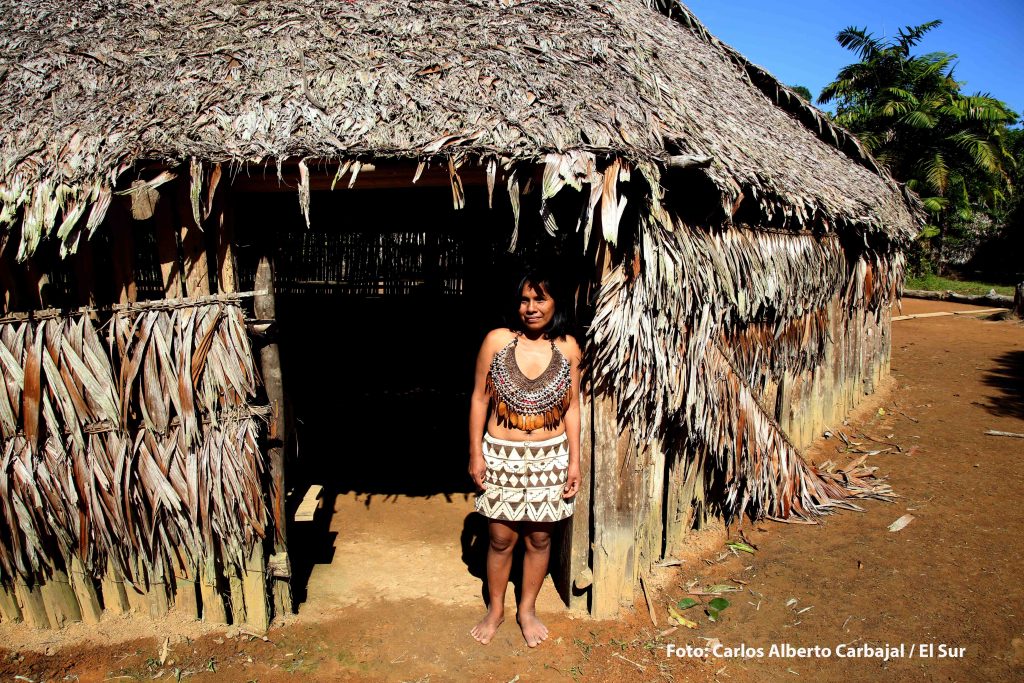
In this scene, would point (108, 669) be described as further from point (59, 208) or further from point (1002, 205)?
point (1002, 205)

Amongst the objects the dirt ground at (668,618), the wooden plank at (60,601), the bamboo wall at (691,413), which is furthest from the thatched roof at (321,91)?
the dirt ground at (668,618)

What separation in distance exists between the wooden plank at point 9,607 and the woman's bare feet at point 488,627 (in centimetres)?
241

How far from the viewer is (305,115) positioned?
286cm

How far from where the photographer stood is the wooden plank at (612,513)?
321 cm

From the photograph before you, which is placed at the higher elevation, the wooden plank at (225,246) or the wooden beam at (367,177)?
the wooden beam at (367,177)

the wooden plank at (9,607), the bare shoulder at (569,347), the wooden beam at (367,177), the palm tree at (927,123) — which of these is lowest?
the wooden plank at (9,607)

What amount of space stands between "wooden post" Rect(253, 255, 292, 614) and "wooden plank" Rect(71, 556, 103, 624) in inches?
35.9

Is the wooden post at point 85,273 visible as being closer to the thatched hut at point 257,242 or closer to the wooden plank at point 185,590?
the thatched hut at point 257,242

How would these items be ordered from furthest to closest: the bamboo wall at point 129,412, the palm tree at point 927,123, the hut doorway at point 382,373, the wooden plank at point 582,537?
the palm tree at point 927,123
the hut doorway at point 382,373
the wooden plank at point 582,537
the bamboo wall at point 129,412

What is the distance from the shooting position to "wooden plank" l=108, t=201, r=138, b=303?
9.31 feet

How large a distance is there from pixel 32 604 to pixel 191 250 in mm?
2067

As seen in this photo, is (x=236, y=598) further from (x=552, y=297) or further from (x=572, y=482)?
(x=552, y=297)

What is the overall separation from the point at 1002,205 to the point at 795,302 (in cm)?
2357

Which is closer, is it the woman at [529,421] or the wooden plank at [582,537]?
the woman at [529,421]
